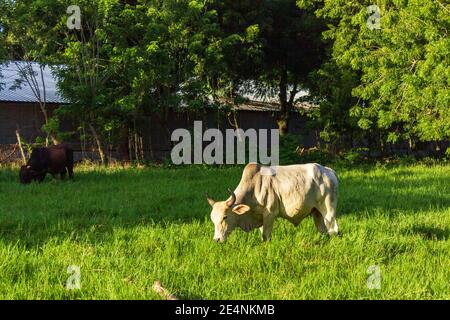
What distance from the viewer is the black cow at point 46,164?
43.5ft

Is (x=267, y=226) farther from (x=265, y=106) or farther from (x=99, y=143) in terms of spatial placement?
(x=265, y=106)

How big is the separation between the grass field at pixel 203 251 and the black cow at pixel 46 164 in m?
3.02

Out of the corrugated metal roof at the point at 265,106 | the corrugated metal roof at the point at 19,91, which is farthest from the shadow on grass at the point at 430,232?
the corrugated metal roof at the point at 265,106

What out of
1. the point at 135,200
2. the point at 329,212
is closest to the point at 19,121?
the point at 135,200

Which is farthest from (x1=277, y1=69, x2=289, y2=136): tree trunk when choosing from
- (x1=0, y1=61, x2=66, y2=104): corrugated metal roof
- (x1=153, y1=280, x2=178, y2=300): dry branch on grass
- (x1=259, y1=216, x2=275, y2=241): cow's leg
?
(x1=153, y1=280, x2=178, y2=300): dry branch on grass

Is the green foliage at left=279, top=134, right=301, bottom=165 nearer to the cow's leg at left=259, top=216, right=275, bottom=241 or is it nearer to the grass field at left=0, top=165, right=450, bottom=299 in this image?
the grass field at left=0, top=165, right=450, bottom=299

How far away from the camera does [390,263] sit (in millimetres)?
5672

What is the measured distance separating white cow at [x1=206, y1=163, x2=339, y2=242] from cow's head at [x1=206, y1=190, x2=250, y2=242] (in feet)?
0.39

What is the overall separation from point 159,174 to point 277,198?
8.85m

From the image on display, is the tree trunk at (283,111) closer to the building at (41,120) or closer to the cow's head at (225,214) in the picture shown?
the building at (41,120)

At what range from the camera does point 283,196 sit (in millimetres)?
6227

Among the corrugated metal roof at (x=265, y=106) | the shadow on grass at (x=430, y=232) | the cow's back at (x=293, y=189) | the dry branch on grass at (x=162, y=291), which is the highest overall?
the corrugated metal roof at (x=265, y=106)

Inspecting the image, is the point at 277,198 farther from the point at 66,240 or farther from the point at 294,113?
the point at 294,113

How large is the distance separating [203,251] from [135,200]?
14.1ft
